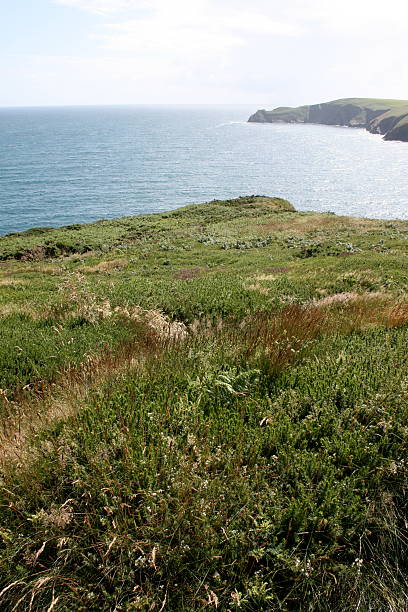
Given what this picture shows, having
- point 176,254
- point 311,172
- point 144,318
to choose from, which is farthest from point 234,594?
point 311,172

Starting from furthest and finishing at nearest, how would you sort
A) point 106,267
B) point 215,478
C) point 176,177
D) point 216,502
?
1. point 176,177
2. point 106,267
3. point 215,478
4. point 216,502

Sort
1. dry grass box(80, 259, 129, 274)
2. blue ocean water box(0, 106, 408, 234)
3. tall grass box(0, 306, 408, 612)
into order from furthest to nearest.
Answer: blue ocean water box(0, 106, 408, 234)
dry grass box(80, 259, 129, 274)
tall grass box(0, 306, 408, 612)

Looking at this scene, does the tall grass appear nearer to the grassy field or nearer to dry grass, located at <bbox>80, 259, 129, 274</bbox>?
the grassy field

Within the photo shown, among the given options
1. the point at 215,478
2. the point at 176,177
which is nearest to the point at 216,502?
the point at 215,478

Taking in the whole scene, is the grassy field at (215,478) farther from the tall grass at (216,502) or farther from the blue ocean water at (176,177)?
the blue ocean water at (176,177)

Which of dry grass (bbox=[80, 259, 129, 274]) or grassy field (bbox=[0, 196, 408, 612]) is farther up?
grassy field (bbox=[0, 196, 408, 612])

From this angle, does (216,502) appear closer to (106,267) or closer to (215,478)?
(215,478)

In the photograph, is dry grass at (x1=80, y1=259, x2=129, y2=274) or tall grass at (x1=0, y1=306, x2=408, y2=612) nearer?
tall grass at (x1=0, y1=306, x2=408, y2=612)

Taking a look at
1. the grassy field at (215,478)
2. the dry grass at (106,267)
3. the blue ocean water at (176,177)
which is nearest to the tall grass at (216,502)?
the grassy field at (215,478)

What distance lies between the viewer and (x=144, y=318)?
28.8 feet

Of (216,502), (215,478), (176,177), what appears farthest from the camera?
(176,177)

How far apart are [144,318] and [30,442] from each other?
17.8 feet

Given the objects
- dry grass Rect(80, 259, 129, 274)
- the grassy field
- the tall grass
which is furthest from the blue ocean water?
the tall grass

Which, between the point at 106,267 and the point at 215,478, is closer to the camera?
the point at 215,478
